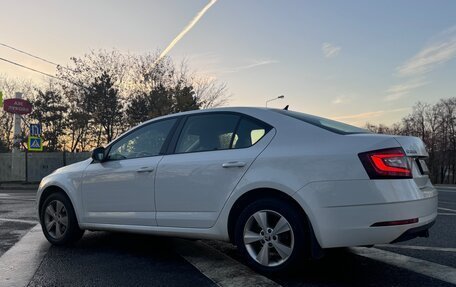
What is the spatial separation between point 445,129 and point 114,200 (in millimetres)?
76111

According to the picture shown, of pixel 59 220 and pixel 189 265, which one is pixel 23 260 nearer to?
pixel 59 220

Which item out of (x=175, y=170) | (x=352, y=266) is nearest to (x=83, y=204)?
(x=175, y=170)

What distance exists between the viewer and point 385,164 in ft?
12.2

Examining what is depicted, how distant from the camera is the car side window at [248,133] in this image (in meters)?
4.37

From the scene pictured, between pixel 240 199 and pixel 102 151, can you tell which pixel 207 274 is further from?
pixel 102 151

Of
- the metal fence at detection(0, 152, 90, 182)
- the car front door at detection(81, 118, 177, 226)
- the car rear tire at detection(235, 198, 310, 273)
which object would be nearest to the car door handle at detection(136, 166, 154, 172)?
the car front door at detection(81, 118, 177, 226)

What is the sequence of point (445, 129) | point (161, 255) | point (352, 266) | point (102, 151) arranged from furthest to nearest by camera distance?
point (445, 129) < point (102, 151) < point (161, 255) < point (352, 266)

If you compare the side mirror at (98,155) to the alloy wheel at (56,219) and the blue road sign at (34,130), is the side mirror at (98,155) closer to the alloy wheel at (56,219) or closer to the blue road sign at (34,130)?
the alloy wheel at (56,219)

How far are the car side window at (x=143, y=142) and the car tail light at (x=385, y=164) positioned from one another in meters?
2.29

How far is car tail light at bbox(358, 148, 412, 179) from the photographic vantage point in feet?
12.2

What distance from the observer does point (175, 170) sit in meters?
4.68

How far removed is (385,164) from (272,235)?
115 cm

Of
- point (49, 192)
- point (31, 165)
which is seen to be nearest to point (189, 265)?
point (49, 192)

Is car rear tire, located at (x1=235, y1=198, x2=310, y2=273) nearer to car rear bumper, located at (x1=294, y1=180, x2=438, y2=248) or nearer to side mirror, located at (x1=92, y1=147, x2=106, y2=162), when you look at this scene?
car rear bumper, located at (x1=294, y1=180, x2=438, y2=248)
